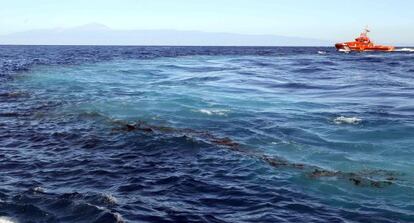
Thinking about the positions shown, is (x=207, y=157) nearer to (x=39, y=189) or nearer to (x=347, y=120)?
(x=39, y=189)

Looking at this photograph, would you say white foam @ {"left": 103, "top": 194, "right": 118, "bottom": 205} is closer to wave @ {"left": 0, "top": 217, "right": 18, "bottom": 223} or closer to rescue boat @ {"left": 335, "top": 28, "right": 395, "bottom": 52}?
wave @ {"left": 0, "top": 217, "right": 18, "bottom": 223}

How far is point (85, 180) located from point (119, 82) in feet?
99.2

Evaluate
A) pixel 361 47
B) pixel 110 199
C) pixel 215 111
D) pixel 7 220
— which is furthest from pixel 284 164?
pixel 361 47

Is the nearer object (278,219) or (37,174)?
(278,219)

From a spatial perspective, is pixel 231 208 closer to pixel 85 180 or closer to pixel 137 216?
pixel 137 216

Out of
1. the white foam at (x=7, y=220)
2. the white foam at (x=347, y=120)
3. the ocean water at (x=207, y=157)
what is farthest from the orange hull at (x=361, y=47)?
the white foam at (x=7, y=220)

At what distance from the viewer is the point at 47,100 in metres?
31.9

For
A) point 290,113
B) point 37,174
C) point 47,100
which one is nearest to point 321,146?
point 290,113

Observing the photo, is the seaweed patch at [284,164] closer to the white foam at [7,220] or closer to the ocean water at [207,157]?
the ocean water at [207,157]

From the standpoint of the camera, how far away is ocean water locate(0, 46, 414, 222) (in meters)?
12.3

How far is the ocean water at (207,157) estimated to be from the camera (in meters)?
12.3

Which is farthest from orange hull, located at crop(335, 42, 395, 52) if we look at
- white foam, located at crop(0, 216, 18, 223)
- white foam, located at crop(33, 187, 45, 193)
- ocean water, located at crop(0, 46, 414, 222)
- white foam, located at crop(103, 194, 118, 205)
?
white foam, located at crop(0, 216, 18, 223)

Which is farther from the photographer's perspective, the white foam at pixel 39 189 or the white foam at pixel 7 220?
the white foam at pixel 39 189

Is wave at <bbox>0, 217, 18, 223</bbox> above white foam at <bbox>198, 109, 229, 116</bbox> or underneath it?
underneath
